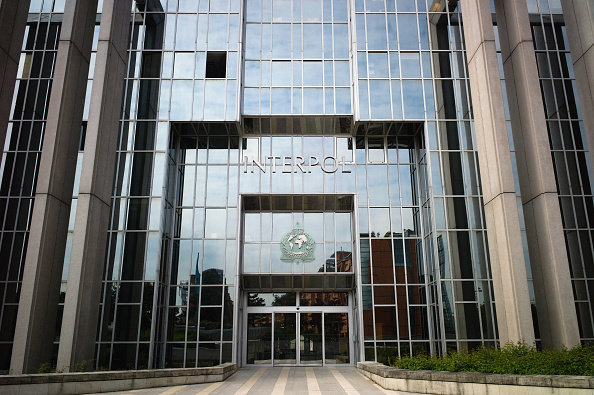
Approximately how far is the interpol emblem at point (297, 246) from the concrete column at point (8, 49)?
14.0 meters

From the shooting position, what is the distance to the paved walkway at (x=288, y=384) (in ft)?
45.0

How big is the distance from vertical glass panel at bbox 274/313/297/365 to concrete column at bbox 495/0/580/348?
38.1ft

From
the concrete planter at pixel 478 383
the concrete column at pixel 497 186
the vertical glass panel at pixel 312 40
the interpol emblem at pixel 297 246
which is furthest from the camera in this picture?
the vertical glass panel at pixel 312 40

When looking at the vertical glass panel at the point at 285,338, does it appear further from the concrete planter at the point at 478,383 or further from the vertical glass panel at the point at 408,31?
the vertical glass panel at the point at 408,31

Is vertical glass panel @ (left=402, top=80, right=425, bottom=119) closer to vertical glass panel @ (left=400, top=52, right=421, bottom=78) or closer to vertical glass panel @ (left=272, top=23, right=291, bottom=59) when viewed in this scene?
vertical glass panel @ (left=400, top=52, right=421, bottom=78)

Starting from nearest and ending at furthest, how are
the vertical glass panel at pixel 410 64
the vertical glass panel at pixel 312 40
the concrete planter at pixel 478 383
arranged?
the concrete planter at pixel 478 383, the vertical glass panel at pixel 410 64, the vertical glass panel at pixel 312 40

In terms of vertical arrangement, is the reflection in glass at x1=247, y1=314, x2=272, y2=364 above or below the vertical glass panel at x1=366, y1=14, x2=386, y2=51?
below

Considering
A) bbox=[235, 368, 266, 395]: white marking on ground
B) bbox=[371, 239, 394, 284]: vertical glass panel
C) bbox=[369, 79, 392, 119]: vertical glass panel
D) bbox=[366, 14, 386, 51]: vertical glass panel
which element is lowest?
bbox=[235, 368, 266, 395]: white marking on ground

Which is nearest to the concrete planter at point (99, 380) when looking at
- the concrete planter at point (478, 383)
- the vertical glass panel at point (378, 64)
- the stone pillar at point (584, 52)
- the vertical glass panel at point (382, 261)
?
the concrete planter at point (478, 383)

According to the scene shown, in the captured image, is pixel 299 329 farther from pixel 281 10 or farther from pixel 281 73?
pixel 281 10

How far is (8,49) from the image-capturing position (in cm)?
1233

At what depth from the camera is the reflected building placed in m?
21.5

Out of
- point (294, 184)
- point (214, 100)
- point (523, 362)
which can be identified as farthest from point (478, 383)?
point (214, 100)

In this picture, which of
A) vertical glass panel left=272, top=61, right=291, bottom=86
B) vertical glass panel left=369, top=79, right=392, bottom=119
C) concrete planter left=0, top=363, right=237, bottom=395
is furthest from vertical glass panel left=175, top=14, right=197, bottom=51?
concrete planter left=0, top=363, right=237, bottom=395
